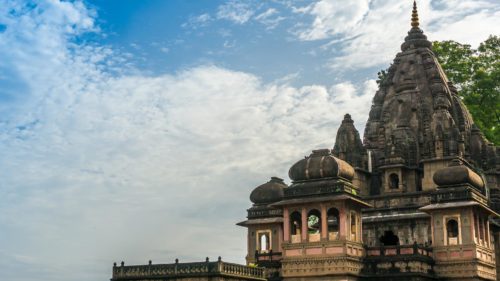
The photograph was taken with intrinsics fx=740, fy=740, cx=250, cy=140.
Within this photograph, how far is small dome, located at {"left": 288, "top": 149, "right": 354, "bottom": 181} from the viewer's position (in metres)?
31.5

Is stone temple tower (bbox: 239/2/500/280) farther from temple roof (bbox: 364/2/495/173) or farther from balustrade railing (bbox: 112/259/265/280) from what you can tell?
balustrade railing (bbox: 112/259/265/280)

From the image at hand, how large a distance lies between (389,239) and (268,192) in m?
6.38

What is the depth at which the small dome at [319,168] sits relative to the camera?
31523mm

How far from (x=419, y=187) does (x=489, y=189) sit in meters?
3.69

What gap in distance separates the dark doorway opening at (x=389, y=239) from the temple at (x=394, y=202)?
5 centimetres

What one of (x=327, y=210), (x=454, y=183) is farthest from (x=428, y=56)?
(x=327, y=210)

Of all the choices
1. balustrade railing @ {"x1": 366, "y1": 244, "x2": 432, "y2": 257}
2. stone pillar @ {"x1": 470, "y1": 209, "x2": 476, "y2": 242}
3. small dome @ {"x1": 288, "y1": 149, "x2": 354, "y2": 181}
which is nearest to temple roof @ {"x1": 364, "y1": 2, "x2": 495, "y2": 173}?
stone pillar @ {"x1": 470, "y1": 209, "x2": 476, "y2": 242}

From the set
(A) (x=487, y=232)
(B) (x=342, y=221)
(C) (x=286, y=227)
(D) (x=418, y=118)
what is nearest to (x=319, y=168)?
(B) (x=342, y=221)

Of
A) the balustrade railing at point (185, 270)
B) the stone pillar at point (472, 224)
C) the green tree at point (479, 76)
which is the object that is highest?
the green tree at point (479, 76)

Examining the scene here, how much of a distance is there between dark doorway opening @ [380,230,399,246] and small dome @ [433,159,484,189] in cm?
396

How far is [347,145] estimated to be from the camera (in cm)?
3853

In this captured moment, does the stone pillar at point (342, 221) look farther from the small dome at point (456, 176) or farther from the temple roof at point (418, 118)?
the temple roof at point (418, 118)

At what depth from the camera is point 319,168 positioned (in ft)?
104

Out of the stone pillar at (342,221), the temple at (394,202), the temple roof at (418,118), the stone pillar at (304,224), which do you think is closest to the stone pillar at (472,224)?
the temple at (394,202)
